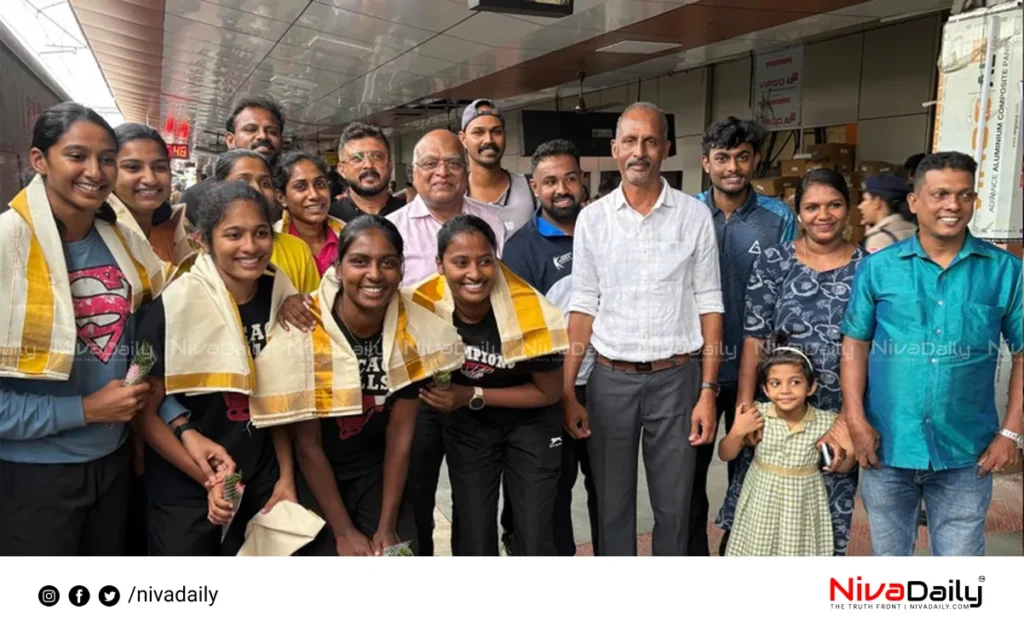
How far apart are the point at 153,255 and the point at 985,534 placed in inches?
79.3

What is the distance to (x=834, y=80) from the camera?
16.0 ft

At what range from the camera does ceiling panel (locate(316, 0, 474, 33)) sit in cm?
179

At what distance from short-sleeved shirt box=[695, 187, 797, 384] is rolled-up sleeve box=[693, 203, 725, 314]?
0.15m

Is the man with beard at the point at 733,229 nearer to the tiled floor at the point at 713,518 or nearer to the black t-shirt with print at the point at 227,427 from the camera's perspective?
the tiled floor at the point at 713,518

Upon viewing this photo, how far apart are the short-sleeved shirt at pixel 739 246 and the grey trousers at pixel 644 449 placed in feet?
0.61

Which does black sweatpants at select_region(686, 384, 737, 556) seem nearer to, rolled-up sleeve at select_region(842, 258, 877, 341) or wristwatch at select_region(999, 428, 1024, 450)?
rolled-up sleeve at select_region(842, 258, 877, 341)

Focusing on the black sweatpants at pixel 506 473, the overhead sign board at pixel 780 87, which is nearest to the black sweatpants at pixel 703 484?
the black sweatpants at pixel 506 473

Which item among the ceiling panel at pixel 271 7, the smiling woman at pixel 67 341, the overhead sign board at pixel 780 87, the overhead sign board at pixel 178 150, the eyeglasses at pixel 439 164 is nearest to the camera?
the smiling woman at pixel 67 341

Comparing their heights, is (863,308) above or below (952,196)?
below

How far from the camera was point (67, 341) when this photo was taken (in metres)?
1.32

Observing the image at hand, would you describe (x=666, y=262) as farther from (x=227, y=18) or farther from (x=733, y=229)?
(x=227, y=18)

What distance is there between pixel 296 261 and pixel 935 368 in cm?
142
